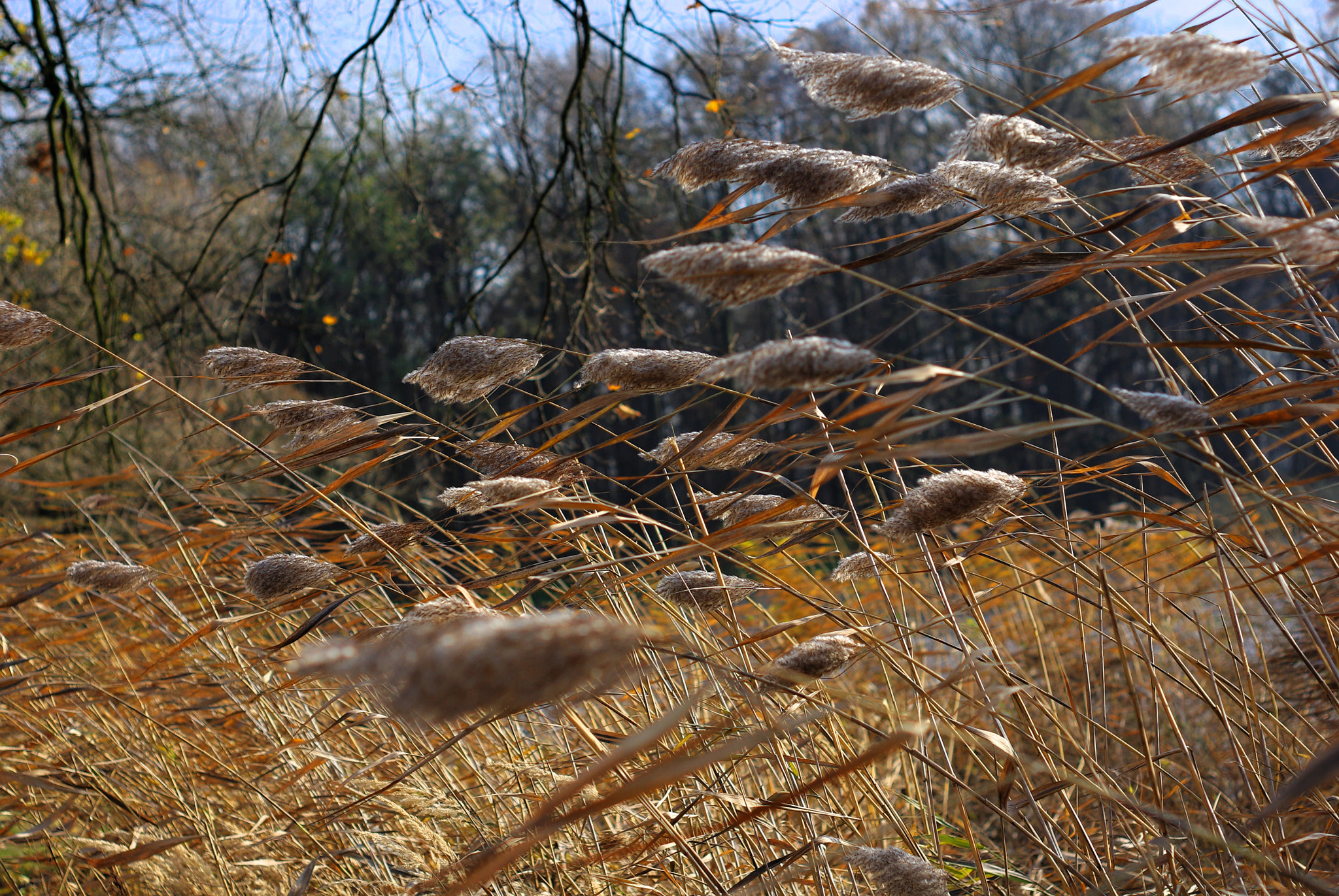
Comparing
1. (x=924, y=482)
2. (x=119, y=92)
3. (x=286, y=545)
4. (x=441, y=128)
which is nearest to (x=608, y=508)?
(x=924, y=482)

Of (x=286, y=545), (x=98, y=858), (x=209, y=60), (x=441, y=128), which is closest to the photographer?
(x=98, y=858)

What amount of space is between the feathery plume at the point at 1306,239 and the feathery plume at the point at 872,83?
0.38 metres

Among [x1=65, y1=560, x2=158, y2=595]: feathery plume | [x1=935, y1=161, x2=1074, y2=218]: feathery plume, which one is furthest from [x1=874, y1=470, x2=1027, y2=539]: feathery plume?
[x1=65, y1=560, x2=158, y2=595]: feathery plume

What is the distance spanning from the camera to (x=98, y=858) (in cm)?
128

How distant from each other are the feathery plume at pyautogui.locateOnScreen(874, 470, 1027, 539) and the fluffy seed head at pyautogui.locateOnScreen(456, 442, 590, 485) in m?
0.43

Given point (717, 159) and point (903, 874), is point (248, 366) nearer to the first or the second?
point (717, 159)

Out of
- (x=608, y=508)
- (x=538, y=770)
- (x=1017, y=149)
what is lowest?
(x=538, y=770)

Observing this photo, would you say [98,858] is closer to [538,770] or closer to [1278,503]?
[538,770]

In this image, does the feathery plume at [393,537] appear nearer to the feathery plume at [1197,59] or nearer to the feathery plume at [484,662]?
the feathery plume at [484,662]

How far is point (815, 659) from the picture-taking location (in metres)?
0.85

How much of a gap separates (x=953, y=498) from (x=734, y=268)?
0.32 m

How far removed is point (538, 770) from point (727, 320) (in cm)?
887

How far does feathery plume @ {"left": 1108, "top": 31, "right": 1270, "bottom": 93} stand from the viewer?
0.89 meters

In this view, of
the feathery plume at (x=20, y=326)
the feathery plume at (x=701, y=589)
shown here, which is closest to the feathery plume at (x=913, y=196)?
the feathery plume at (x=701, y=589)
